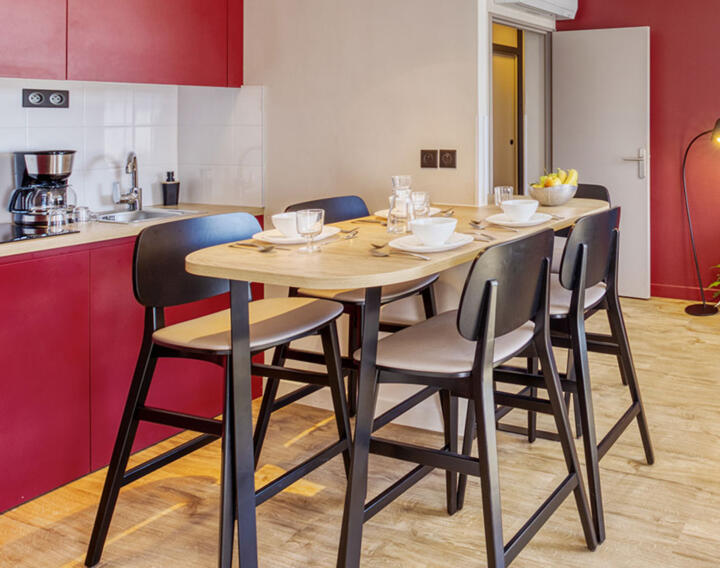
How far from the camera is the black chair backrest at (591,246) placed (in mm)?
2328

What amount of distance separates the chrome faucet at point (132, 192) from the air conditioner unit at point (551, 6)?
1.84 metres

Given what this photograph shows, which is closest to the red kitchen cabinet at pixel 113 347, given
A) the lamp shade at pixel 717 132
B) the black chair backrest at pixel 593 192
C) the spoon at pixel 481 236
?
the spoon at pixel 481 236

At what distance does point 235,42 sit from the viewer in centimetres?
368

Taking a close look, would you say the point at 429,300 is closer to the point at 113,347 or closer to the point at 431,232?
the point at 431,232

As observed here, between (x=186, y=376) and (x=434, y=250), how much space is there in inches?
63.9

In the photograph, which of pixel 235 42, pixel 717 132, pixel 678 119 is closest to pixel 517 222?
pixel 235 42

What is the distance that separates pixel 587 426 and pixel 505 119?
4004mm

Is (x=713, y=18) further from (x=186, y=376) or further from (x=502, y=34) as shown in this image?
(x=186, y=376)

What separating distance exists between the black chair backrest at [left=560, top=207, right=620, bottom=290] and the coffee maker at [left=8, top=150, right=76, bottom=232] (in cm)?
185

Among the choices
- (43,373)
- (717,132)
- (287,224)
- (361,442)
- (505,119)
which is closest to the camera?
(361,442)

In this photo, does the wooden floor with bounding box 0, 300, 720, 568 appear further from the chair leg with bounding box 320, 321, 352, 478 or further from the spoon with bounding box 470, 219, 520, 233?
the spoon with bounding box 470, 219, 520, 233

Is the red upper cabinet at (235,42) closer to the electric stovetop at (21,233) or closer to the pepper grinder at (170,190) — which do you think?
the pepper grinder at (170,190)

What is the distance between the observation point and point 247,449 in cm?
201

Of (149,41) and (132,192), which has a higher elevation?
(149,41)
